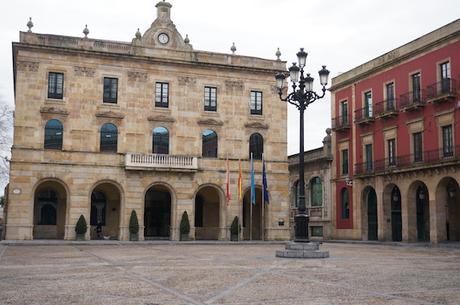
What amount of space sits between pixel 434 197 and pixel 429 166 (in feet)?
6.17

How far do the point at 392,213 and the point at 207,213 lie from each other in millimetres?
12946

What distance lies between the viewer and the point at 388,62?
39156 mm

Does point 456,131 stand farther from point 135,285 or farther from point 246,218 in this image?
point 135,285

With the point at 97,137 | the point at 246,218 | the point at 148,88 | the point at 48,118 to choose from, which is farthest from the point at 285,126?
A: the point at 48,118

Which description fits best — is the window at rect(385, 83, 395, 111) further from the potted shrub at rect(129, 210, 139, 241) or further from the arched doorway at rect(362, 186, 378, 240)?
the potted shrub at rect(129, 210, 139, 241)

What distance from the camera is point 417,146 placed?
36.5 meters

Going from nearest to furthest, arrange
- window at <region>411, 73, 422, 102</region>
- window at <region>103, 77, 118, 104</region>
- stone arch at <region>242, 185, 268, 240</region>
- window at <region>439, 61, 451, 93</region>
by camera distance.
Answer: window at <region>439, 61, 451, 93</region>
window at <region>411, 73, 422, 102</region>
window at <region>103, 77, 118, 104</region>
stone arch at <region>242, 185, 268, 240</region>

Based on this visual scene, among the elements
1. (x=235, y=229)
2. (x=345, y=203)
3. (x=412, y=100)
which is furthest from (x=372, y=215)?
(x=235, y=229)

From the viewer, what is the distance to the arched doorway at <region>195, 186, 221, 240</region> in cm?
3981

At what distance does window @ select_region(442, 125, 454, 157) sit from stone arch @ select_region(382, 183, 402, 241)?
5794 millimetres

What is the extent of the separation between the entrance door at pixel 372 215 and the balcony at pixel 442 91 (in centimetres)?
949

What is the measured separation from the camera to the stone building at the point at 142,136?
35.0 m

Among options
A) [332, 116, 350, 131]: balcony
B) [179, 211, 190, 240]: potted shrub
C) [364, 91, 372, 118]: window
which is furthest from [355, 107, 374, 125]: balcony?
[179, 211, 190, 240]: potted shrub

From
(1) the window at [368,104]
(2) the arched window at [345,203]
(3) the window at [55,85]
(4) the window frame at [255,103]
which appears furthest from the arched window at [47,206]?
(1) the window at [368,104]
